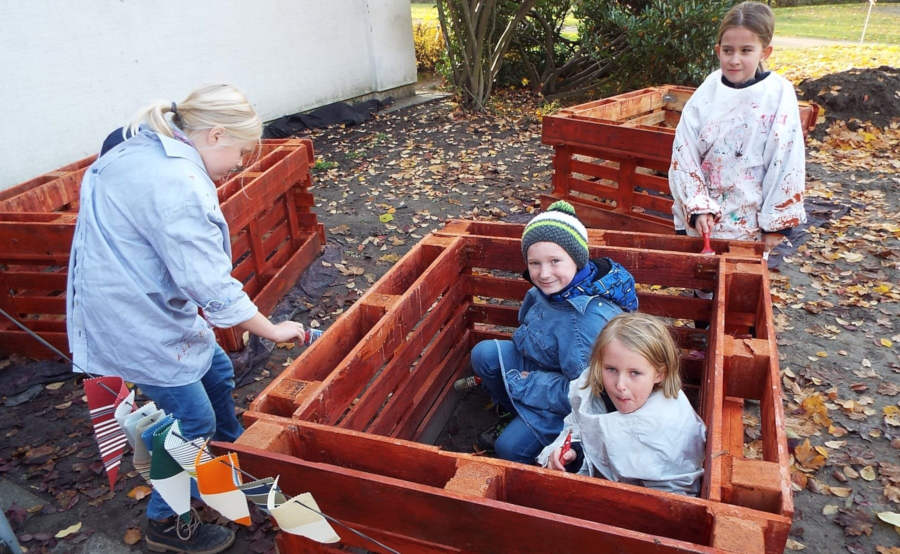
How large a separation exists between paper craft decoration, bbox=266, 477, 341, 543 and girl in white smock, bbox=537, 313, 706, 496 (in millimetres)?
1140

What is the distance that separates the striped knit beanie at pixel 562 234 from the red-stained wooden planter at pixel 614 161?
2.61 meters

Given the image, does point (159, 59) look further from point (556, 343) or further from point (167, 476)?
point (167, 476)

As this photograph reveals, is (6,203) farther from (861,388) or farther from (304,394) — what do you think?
A: (861,388)

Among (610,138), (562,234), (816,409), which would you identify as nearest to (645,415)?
(562,234)

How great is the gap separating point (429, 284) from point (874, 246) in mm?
4816

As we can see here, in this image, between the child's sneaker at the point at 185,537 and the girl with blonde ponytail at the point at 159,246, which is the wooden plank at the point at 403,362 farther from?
the child's sneaker at the point at 185,537

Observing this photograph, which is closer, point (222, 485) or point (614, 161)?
point (222, 485)

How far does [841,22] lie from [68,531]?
82.2 feet

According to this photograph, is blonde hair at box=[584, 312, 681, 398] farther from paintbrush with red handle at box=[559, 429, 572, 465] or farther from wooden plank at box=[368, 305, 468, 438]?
wooden plank at box=[368, 305, 468, 438]

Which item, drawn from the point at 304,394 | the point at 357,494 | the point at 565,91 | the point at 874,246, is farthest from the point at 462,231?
the point at 565,91

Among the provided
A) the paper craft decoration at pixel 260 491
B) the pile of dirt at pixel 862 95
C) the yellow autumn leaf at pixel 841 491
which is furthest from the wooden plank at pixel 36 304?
the pile of dirt at pixel 862 95

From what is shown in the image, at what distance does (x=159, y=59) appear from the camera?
812 cm

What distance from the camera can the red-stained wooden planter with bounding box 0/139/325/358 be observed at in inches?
158

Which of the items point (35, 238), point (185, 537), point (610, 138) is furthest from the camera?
point (610, 138)
